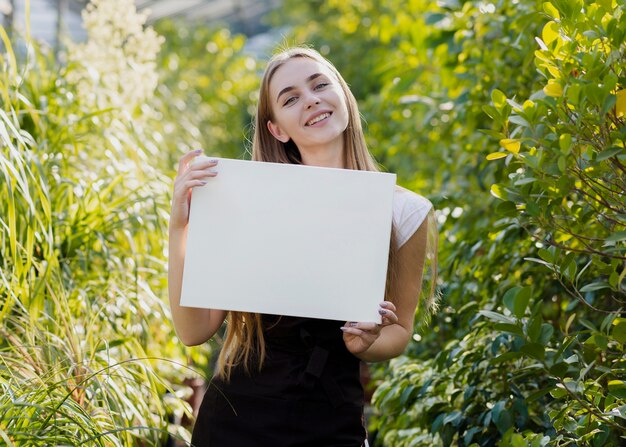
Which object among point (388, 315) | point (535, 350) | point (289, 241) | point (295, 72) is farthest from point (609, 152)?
point (295, 72)

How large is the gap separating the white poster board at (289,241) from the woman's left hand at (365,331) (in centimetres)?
2

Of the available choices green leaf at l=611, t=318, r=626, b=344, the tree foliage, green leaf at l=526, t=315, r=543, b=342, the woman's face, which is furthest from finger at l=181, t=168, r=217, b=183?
green leaf at l=611, t=318, r=626, b=344

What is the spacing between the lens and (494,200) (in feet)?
9.29

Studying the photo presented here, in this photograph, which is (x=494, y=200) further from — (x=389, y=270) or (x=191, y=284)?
(x=191, y=284)

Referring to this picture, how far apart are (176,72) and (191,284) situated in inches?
272

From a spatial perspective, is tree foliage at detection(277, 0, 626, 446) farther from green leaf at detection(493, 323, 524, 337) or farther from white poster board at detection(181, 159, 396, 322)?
white poster board at detection(181, 159, 396, 322)

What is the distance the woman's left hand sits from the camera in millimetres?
1626

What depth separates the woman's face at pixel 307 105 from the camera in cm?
184

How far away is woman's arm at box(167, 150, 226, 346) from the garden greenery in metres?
0.12

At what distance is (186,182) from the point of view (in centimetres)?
167

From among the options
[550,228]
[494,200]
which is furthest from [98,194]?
[550,228]

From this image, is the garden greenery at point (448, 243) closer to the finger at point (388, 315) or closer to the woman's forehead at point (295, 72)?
the finger at point (388, 315)

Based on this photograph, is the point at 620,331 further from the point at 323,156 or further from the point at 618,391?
the point at 323,156

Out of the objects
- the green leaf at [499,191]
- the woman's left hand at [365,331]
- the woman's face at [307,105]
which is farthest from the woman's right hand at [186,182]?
the green leaf at [499,191]
